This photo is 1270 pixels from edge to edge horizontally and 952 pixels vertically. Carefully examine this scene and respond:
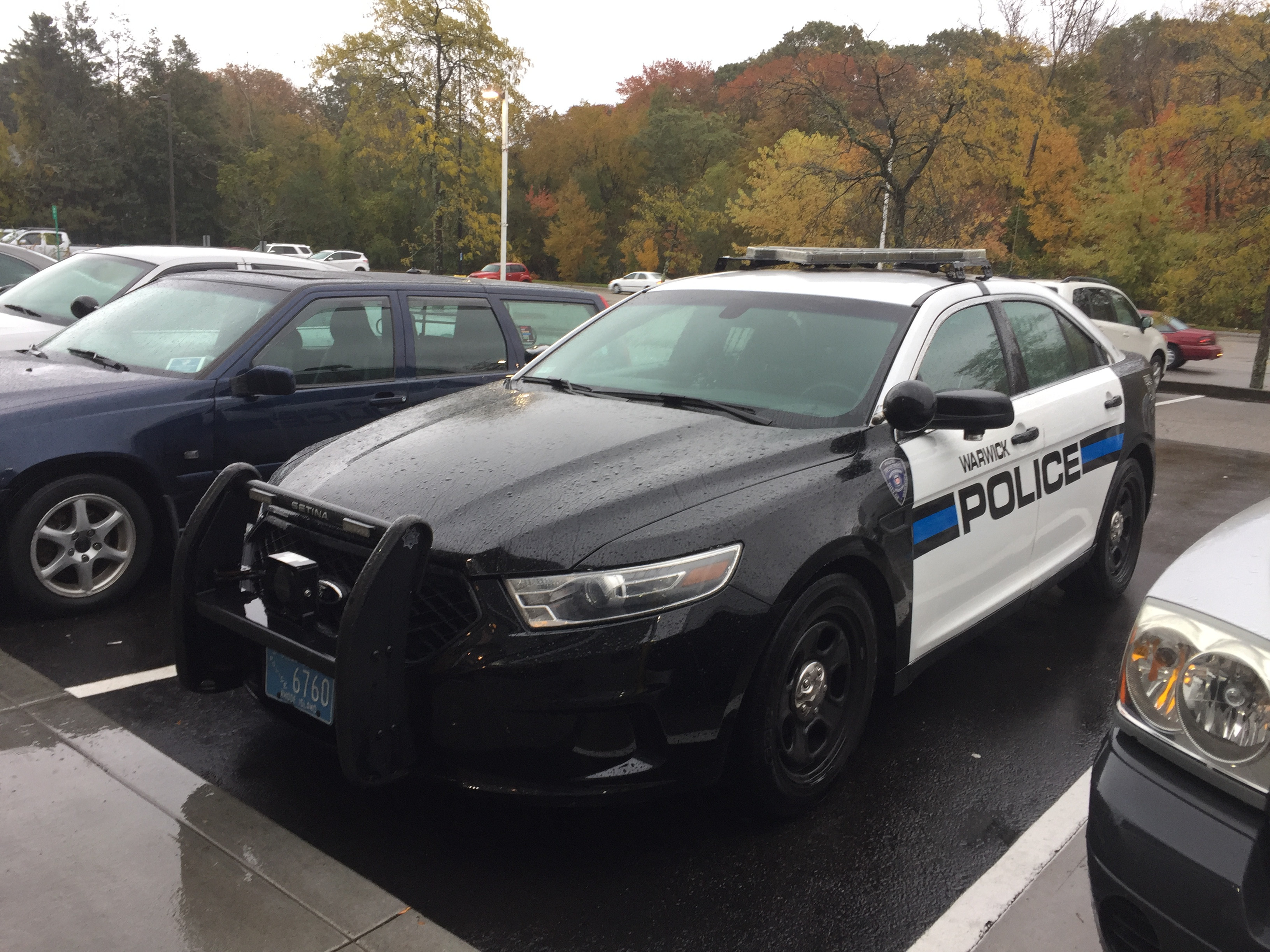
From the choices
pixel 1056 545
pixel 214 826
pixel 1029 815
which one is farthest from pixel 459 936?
pixel 1056 545

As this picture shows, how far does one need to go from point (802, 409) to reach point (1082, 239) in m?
39.2

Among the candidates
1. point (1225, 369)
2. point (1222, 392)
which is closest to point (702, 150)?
point (1225, 369)

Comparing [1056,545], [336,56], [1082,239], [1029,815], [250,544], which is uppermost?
[336,56]

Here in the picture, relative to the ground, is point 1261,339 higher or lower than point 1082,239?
lower

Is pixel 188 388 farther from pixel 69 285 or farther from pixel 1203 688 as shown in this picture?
pixel 1203 688

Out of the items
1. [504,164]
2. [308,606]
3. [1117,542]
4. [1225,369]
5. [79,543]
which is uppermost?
[504,164]

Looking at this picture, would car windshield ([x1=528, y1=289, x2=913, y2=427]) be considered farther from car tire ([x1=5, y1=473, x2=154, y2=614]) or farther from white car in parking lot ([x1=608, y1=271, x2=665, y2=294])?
white car in parking lot ([x1=608, y1=271, x2=665, y2=294])

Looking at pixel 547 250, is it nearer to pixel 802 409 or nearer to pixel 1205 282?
pixel 1205 282

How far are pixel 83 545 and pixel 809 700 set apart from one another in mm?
3608

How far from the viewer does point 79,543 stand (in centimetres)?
490

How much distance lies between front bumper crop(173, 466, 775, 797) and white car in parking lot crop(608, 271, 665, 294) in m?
44.8

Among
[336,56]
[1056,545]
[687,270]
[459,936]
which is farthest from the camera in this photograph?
[687,270]

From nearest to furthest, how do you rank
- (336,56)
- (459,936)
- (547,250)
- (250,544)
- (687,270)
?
(459,936)
(250,544)
(336,56)
(687,270)
(547,250)

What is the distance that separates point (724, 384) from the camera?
4.02 metres
